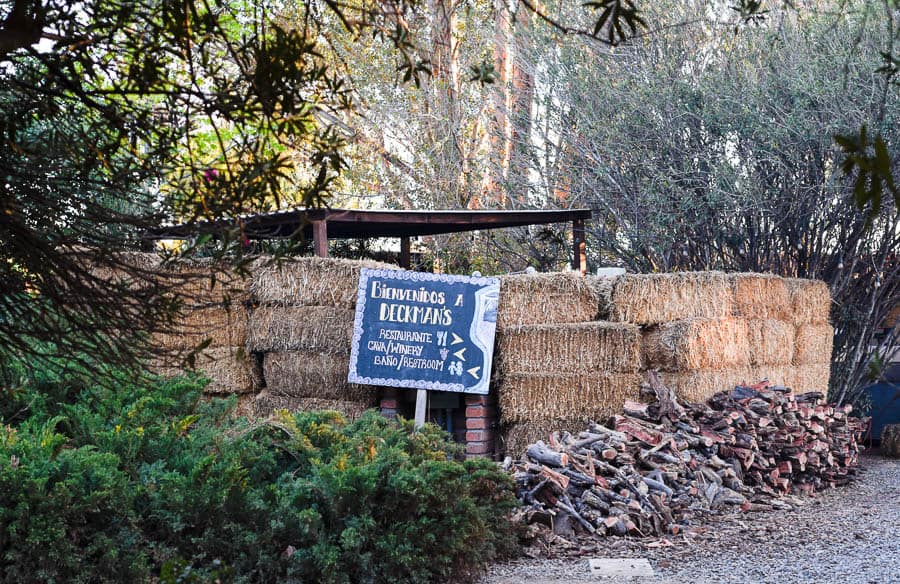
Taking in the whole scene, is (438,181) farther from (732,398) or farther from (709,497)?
(709,497)

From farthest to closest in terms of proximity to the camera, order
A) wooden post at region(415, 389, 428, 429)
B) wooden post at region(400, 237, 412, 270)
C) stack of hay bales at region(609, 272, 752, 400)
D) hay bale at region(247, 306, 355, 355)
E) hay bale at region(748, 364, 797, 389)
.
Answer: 1. wooden post at region(400, 237, 412, 270)
2. hay bale at region(748, 364, 797, 389)
3. stack of hay bales at region(609, 272, 752, 400)
4. hay bale at region(247, 306, 355, 355)
5. wooden post at region(415, 389, 428, 429)

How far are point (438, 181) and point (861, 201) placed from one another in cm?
1485

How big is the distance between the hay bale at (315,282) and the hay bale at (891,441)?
6.65m

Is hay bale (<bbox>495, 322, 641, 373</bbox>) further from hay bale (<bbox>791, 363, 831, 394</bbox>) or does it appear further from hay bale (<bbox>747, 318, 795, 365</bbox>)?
hay bale (<bbox>791, 363, 831, 394</bbox>)

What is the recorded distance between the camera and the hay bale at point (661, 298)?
8570mm

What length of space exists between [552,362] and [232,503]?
4372 millimetres

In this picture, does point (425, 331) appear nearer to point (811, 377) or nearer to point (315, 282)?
point (315, 282)

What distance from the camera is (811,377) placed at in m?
10.5

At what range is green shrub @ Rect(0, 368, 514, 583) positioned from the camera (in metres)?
4.08

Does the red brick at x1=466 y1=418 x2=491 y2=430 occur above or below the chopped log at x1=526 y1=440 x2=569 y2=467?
above

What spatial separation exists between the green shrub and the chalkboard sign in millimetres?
2561

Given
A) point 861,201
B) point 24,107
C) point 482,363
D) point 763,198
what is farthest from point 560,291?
point 861,201

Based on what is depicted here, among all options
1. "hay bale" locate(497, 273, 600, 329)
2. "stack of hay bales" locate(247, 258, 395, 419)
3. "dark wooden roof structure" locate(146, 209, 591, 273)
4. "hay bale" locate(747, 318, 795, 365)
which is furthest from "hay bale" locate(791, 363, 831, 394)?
"stack of hay bales" locate(247, 258, 395, 419)

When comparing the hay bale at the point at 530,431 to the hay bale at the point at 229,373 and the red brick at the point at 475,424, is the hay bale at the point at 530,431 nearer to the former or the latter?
the red brick at the point at 475,424
